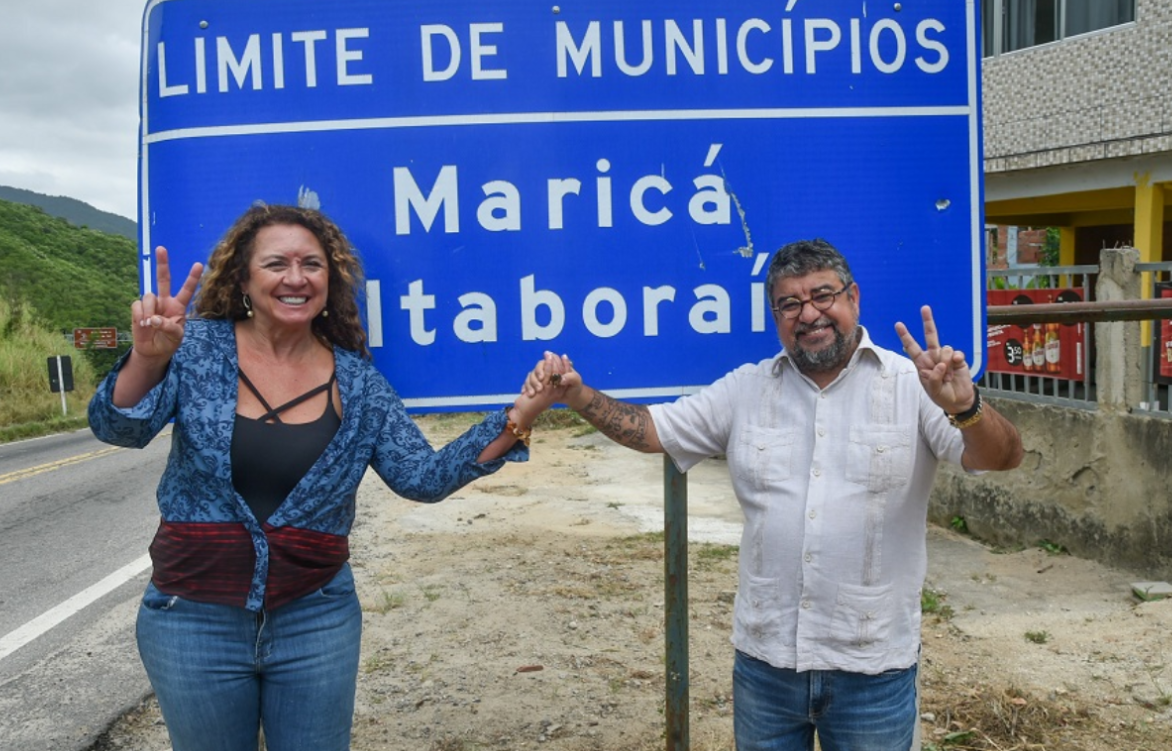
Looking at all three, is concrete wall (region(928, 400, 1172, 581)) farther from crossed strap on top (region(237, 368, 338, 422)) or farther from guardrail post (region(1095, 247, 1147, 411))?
crossed strap on top (region(237, 368, 338, 422))

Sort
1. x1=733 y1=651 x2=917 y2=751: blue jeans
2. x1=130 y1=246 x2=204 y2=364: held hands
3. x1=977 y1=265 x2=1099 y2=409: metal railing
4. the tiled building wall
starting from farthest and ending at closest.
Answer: the tiled building wall, x1=977 y1=265 x2=1099 y2=409: metal railing, x1=733 y1=651 x2=917 y2=751: blue jeans, x1=130 y1=246 x2=204 y2=364: held hands

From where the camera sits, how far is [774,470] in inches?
82.1

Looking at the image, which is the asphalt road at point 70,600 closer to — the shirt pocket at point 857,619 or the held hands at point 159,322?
the held hands at point 159,322

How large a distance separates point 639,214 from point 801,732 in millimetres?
1234

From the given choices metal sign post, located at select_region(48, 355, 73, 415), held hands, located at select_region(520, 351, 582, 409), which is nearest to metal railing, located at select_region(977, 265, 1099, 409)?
held hands, located at select_region(520, 351, 582, 409)

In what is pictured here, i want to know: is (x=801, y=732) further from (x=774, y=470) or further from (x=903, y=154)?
(x=903, y=154)

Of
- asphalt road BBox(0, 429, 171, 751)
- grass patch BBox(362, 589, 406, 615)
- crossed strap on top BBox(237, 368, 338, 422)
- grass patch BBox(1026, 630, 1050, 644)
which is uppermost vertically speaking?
crossed strap on top BBox(237, 368, 338, 422)

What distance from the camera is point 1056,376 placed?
7023 mm

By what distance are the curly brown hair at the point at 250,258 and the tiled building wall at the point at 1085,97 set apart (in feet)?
28.2

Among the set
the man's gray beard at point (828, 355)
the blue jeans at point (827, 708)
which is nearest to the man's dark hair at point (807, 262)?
the man's gray beard at point (828, 355)

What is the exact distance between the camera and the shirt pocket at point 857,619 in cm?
202

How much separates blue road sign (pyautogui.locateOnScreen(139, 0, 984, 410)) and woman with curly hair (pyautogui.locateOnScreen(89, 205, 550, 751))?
26 cm

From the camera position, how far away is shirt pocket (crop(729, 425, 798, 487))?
82.0 inches

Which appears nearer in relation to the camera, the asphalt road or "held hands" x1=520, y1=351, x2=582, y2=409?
"held hands" x1=520, y1=351, x2=582, y2=409
